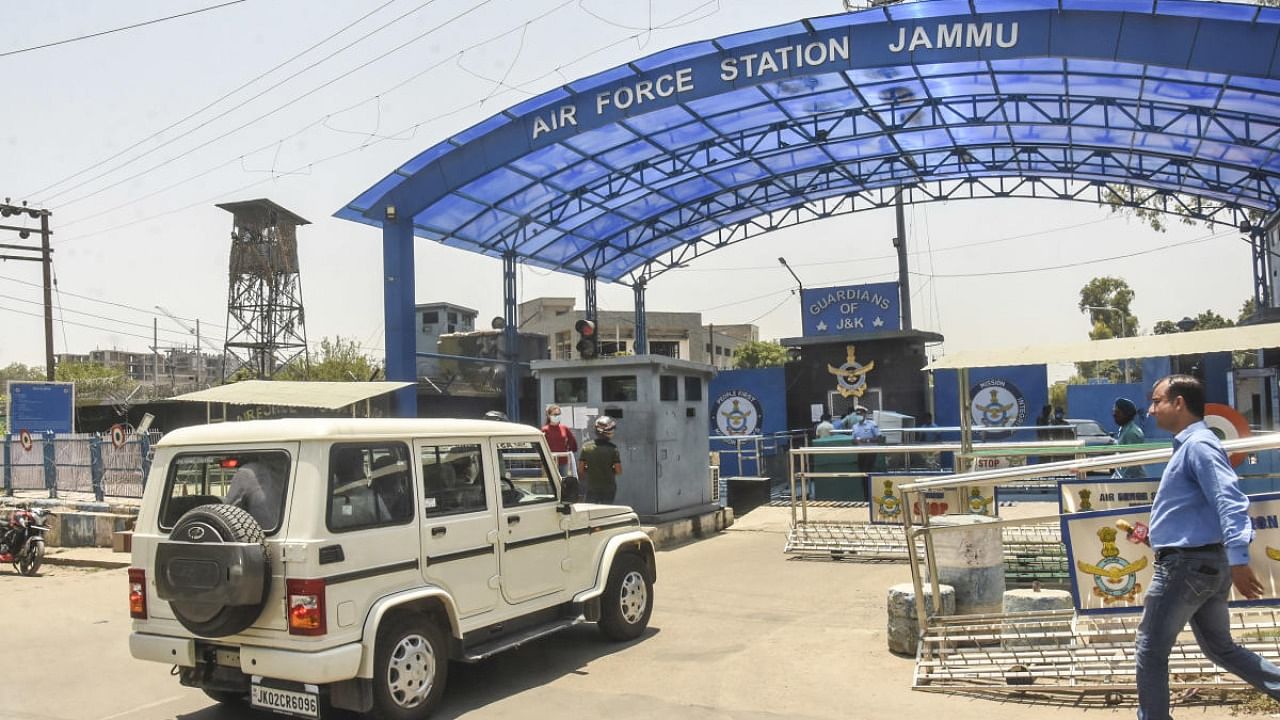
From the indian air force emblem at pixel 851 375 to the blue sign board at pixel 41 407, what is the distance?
62.6 ft

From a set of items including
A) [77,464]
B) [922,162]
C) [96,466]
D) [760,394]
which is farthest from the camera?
[760,394]

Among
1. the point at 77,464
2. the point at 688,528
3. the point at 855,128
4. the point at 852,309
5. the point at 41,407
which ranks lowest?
the point at 688,528

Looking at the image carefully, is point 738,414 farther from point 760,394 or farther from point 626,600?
point 626,600

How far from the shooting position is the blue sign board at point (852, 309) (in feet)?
83.5

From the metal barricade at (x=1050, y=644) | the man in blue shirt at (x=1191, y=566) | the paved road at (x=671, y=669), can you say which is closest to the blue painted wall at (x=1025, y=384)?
the paved road at (x=671, y=669)

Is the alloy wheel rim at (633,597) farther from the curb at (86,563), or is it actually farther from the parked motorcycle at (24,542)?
the parked motorcycle at (24,542)

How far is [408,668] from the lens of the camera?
5777 millimetres

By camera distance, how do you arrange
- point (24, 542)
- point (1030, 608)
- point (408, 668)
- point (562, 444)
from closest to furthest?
point (408, 668) < point (1030, 608) < point (562, 444) < point (24, 542)

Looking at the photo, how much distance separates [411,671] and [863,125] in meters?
15.5

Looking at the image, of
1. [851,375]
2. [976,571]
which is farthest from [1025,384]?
[976,571]

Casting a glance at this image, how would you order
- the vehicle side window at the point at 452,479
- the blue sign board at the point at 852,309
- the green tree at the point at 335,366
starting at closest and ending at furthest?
the vehicle side window at the point at 452,479, the blue sign board at the point at 852,309, the green tree at the point at 335,366

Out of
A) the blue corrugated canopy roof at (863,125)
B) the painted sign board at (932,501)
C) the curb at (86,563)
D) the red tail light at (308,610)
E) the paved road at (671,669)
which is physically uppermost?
the blue corrugated canopy roof at (863,125)

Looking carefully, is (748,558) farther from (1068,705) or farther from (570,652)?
(1068,705)

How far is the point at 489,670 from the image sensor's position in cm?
722
